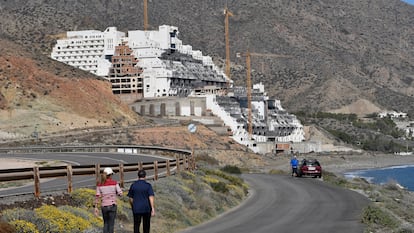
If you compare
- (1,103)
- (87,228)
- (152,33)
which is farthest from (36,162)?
(152,33)

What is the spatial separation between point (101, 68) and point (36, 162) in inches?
3979

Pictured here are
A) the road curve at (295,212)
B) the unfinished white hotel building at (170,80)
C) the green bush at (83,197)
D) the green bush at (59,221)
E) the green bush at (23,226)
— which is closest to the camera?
the green bush at (23,226)

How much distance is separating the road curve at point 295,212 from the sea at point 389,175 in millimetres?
39600

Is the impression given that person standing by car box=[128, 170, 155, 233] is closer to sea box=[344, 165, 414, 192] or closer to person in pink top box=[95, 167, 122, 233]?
person in pink top box=[95, 167, 122, 233]


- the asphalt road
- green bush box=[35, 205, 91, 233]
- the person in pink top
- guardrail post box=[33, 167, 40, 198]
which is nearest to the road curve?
the asphalt road

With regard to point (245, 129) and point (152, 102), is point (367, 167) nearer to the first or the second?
→ point (245, 129)

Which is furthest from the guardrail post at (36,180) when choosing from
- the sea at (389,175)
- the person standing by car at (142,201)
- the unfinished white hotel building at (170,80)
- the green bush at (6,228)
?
the unfinished white hotel building at (170,80)

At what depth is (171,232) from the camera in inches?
913

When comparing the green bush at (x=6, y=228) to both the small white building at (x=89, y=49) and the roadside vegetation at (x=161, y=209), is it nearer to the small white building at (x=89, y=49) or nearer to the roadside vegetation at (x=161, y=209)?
the roadside vegetation at (x=161, y=209)

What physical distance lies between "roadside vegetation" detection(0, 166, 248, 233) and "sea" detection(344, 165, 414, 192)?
4448 centimetres

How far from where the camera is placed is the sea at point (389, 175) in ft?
283

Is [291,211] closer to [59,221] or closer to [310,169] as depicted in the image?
[59,221]

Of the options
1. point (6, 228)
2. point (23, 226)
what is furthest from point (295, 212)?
point (6, 228)

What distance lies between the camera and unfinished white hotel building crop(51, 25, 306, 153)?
429ft
